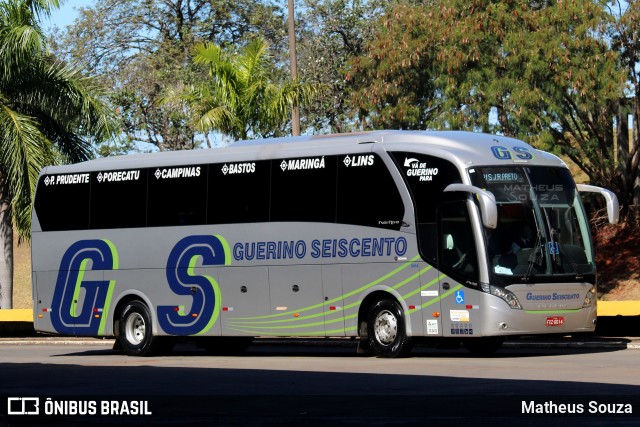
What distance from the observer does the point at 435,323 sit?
66.7 feet

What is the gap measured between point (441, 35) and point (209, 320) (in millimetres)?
21288

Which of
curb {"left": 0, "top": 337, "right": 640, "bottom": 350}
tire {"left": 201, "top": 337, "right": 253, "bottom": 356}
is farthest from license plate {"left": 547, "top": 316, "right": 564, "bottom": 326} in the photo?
tire {"left": 201, "top": 337, "right": 253, "bottom": 356}

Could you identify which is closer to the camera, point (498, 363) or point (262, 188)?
point (498, 363)

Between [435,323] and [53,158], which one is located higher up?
[53,158]

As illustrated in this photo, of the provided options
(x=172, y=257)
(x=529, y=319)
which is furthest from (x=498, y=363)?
(x=172, y=257)

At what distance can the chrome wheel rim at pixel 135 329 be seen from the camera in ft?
79.2

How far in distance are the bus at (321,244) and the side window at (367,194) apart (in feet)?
0.08

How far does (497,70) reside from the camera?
138 ft

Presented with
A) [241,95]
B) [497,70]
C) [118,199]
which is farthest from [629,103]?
[118,199]

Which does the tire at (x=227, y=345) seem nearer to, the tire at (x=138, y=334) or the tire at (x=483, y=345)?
the tire at (x=138, y=334)

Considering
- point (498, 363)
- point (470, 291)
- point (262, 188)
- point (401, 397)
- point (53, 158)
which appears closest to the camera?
point (401, 397)

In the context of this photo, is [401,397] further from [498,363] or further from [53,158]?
[53,158]

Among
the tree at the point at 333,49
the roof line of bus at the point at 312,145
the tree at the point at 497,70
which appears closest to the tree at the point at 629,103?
the tree at the point at 497,70

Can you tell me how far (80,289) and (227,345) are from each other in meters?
3.02
